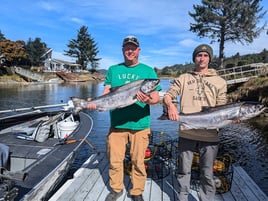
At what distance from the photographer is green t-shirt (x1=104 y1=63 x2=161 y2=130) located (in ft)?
12.1

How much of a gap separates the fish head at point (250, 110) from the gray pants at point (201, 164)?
49 cm

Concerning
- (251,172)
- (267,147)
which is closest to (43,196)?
(251,172)

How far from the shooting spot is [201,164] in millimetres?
3412

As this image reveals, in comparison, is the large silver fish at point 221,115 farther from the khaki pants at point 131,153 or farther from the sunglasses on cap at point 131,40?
the sunglasses on cap at point 131,40

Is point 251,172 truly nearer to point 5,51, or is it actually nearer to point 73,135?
point 73,135

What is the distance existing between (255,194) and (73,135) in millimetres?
3991

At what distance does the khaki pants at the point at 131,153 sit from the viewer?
3.73 meters

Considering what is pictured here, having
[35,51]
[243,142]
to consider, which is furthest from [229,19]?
[35,51]

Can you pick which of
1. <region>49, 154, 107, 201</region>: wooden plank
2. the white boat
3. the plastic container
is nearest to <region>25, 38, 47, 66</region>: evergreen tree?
the white boat

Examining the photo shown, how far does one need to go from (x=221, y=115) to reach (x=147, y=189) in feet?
6.15

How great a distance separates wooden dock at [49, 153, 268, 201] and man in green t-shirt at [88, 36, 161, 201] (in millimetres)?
405

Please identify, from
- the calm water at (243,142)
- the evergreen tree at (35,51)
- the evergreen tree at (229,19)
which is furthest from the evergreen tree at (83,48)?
the calm water at (243,142)

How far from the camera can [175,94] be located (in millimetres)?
3432

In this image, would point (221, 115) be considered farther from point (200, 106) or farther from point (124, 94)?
point (124, 94)
